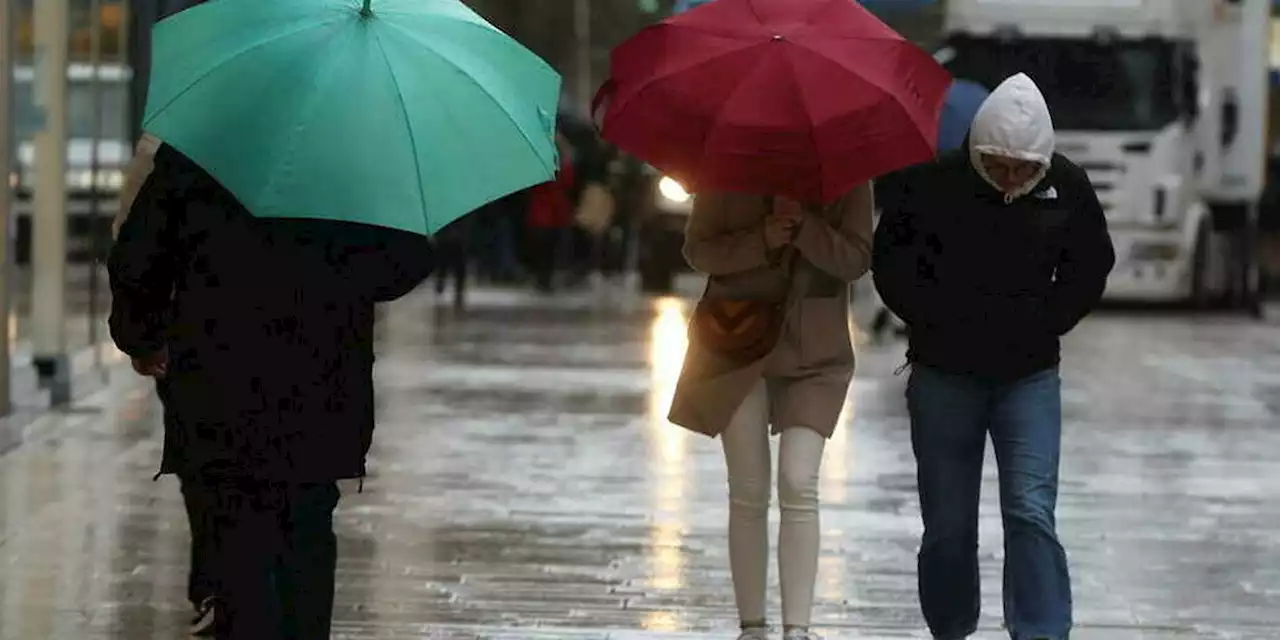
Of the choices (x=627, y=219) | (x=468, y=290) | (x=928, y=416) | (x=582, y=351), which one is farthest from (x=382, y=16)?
(x=627, y=219)

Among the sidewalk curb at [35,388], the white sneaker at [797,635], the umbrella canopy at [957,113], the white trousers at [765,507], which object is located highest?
the umbrella canopy at [957,113]

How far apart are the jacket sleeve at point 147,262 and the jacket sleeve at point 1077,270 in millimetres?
2541

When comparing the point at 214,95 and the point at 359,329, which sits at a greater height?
the point at 214,95

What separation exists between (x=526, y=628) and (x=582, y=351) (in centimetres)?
1126

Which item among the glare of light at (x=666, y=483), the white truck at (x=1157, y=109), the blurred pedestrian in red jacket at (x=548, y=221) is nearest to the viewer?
the glare of light at (x=666, y=483)

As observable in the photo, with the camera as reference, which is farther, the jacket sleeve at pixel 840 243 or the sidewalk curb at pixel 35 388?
the sidewalk curb at pixel 35 388

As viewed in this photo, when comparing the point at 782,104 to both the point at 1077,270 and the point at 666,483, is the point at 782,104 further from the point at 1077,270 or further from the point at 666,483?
the point at 666,483

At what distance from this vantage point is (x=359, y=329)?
528cm

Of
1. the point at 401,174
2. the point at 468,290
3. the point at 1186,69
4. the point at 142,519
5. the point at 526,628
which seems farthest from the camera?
the point at 468,290

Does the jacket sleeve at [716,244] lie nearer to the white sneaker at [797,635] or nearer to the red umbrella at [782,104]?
the red umbrella at [782,104]

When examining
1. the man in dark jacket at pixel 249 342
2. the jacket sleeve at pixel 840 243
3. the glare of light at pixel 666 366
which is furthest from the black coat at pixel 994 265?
the man in dark jacket at pixel 249 342

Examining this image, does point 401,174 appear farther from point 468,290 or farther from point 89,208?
point 468,290

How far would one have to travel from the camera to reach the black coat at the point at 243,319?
5141 millimetres

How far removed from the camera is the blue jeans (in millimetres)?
6473
